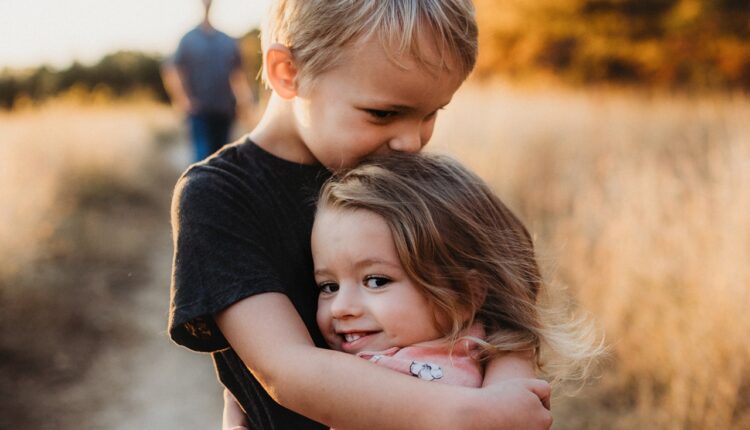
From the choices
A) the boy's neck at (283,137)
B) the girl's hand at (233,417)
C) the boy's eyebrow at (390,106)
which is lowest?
the girl's hand at (233,417)

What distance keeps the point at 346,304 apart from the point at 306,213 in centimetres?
25

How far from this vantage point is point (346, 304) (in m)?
1.44

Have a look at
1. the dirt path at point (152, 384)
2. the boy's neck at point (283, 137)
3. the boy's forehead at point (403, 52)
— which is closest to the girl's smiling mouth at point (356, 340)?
the boy's neck at point (283, 137)

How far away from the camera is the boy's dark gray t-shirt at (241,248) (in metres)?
1.36

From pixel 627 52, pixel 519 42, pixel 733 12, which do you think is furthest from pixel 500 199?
pixel 519 42

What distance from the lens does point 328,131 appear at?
5.08 ft

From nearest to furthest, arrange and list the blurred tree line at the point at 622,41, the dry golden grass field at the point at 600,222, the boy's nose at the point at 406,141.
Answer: the boy's nose at the point at 406,141 < the dry golden grass field at the point at 600,222 < the blurred tree line at the point at 622,41

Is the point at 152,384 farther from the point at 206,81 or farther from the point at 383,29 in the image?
the point at 383,29

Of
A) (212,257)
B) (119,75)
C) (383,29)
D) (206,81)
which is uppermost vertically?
(383,29)

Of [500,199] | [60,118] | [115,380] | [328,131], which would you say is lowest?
[115,380]

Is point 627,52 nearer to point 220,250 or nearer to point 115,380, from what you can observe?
point 115,380

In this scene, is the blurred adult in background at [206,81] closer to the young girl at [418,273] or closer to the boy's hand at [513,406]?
the young girl at [418,273]

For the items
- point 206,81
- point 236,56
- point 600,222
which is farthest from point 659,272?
point 236,56

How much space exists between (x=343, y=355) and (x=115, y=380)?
3578 mm
